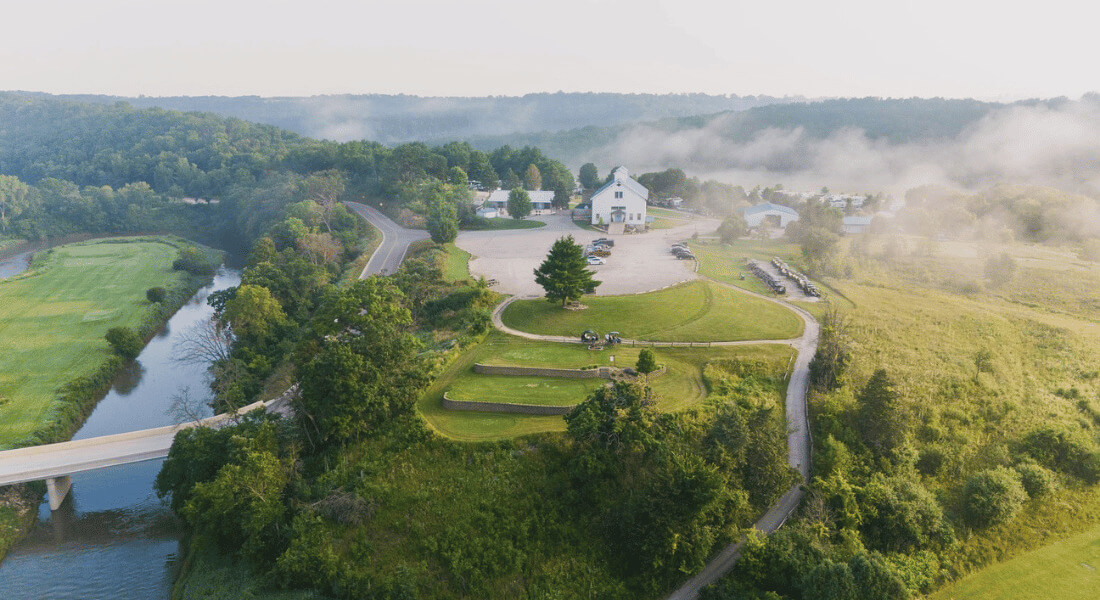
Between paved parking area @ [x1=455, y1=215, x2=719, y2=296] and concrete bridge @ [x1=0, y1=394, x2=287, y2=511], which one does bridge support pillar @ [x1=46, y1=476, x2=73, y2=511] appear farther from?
paved parking area @ [x1=455, y1=215, x2=719, y2=296]

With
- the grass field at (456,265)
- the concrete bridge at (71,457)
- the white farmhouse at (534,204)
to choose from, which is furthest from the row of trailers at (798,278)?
the concrete bridge at (71,457)

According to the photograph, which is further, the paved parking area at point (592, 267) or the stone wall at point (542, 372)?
the paved parking area at point (592, 267)

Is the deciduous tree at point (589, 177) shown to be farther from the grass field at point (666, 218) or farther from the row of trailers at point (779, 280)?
the row of trailers at point (779, 280)

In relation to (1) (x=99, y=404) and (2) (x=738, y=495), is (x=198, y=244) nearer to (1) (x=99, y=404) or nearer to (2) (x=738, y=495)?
(1) (x=99, y=404)

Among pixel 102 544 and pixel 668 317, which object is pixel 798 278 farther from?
pixel 102 544

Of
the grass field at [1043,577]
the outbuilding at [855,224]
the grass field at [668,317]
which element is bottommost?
the grass field at [1043,577]

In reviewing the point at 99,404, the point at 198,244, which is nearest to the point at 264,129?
the point at 198,244
